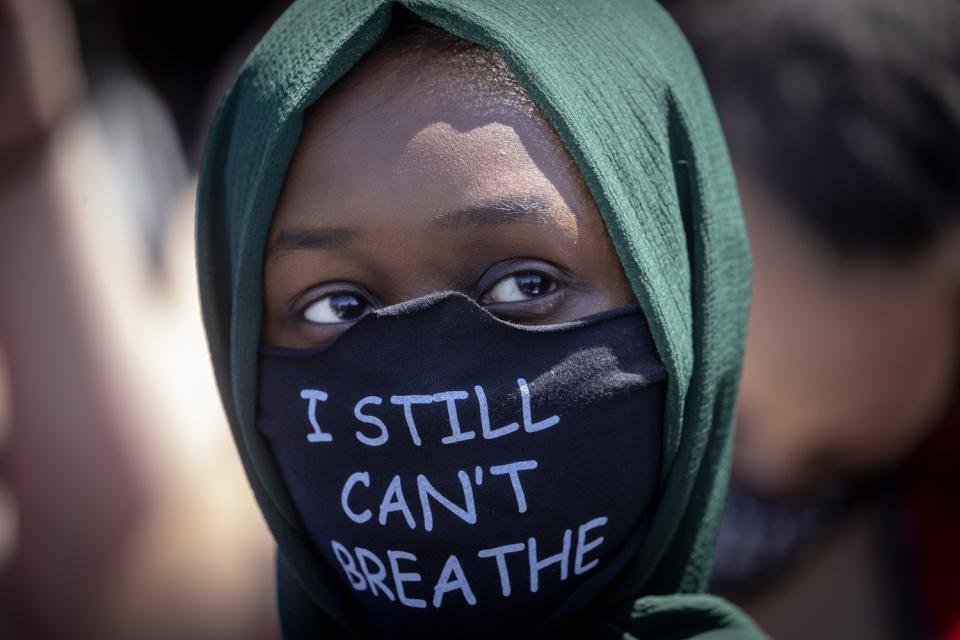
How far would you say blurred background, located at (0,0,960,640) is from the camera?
9.28 feet

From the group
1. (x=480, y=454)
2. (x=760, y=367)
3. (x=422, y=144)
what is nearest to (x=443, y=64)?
(x=422, y=144)

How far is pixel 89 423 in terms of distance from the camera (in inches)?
112

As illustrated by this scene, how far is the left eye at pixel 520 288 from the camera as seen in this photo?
4.93 feet

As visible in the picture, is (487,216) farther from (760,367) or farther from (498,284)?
(760,367)

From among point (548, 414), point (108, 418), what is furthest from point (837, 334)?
point (108, 418)

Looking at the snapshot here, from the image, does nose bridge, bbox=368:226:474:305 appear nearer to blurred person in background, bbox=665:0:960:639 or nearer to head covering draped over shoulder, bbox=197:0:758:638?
head covering draped over shoulder, bbox=197:0:758:638

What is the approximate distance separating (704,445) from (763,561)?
5.35 feet

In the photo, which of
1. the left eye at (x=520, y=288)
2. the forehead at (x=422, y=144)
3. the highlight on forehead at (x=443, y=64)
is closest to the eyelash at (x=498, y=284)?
the left eye at (x=520, y=288)

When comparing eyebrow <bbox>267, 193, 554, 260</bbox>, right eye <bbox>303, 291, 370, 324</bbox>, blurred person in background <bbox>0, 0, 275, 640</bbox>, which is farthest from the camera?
blurred person in background <bbox>0, 0, 275, 640</bbox>

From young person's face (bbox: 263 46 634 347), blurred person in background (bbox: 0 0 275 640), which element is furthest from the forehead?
blurred person in background (bbox: 0 0 275 640)

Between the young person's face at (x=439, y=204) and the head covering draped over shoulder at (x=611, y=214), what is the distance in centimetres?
4

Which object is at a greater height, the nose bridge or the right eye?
the nose bridge

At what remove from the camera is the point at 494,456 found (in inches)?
58.2

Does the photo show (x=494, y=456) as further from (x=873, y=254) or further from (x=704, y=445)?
(x=873, y=254)
